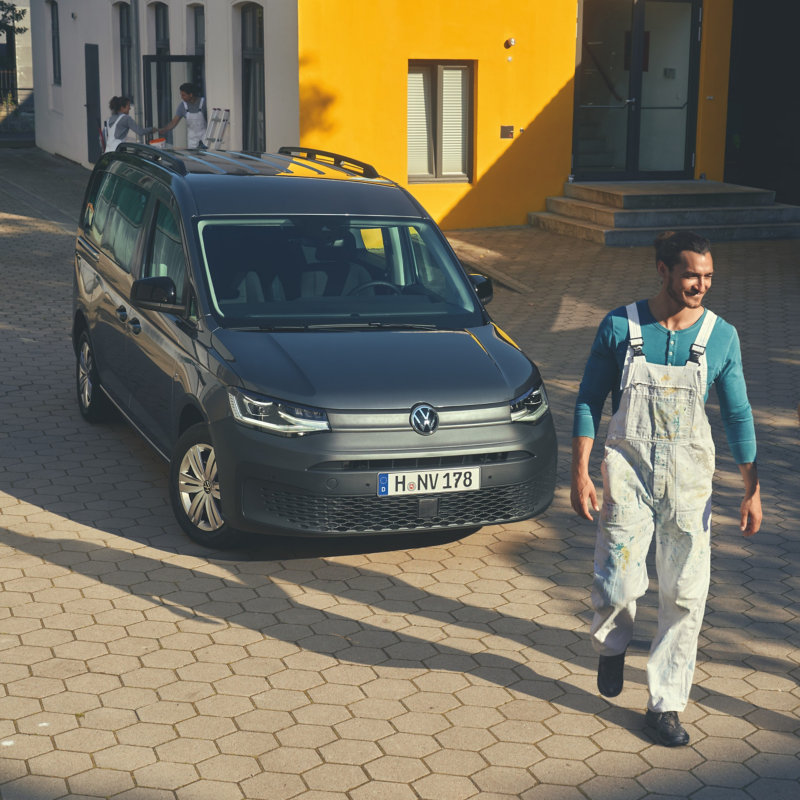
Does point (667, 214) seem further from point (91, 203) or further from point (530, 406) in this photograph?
point (530, 406)

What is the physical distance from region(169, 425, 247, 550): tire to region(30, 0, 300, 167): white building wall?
11.8 meters

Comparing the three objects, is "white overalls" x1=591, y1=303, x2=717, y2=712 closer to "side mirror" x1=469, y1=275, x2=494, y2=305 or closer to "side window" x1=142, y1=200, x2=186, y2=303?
"side mirror" x1=469, y1=275, x2=494, y2=305

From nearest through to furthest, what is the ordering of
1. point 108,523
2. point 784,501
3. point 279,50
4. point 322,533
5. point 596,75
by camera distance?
point 322,533, point 108,523, point 784,501, point 279,50, point 596,75

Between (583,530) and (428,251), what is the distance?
1.93 meters

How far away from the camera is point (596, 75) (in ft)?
62.5

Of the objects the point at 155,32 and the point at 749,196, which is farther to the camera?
the point at 155,32

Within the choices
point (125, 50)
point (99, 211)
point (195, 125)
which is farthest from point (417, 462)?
point (125, 50)

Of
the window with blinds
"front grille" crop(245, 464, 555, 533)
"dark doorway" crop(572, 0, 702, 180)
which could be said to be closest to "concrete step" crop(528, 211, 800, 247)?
"dark doorway" crop(572, 0, 702, 180)

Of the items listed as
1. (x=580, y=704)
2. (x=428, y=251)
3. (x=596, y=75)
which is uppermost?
(x=596, y=75)

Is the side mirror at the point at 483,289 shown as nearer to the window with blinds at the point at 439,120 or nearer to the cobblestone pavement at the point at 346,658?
the cobblestone pavement at the point at 346,658

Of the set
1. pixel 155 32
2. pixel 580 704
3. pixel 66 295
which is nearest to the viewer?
pixel 580 704

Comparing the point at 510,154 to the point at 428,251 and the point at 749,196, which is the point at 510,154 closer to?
the point at 749,196

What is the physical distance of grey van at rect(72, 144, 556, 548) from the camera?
570cm

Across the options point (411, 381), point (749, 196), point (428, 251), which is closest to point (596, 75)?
point (749, 196)
